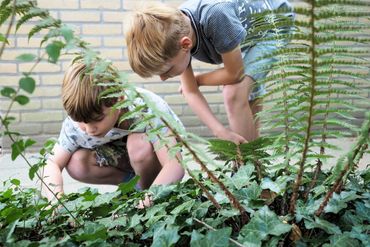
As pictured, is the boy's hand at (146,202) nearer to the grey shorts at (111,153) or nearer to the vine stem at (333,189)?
the vine stem at (333,189)

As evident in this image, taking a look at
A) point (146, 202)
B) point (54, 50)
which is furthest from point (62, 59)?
point (54, 50)

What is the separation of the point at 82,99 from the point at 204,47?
81cm

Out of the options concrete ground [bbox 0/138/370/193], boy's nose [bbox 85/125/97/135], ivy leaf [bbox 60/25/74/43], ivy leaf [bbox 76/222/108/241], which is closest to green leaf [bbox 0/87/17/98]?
ivy leaf [bbox 60/25/74/43]

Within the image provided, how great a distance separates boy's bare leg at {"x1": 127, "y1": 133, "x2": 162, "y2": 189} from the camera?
7.50 ft

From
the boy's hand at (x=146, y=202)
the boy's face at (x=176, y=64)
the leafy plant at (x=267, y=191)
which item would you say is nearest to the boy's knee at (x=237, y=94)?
the boy's face at (x=176, y=64)

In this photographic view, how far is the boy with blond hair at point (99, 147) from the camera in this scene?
201 centimetres

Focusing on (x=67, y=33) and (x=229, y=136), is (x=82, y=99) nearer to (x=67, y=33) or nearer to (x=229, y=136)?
(x=229, y=136)

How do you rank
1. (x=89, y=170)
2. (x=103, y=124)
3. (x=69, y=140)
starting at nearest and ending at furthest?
(x=103, y=124)
(x=69, y=140)
(x=89, y=170)

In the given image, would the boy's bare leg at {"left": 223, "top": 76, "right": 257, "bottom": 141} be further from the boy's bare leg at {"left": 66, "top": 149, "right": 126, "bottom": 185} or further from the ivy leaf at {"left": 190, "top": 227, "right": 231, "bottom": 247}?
the ivy leaf at {"left": 190, "top": 227, "right": 231, "bottom": 247}

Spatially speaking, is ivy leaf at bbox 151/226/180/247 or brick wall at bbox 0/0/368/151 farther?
brick wall at bbox 0/0/368/151

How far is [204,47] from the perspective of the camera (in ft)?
8.38

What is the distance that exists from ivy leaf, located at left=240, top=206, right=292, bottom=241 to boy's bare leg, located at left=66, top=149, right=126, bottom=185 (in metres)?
1.53

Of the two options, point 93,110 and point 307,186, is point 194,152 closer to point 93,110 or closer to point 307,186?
point 307,186

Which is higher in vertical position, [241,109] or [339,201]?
[339,201]
